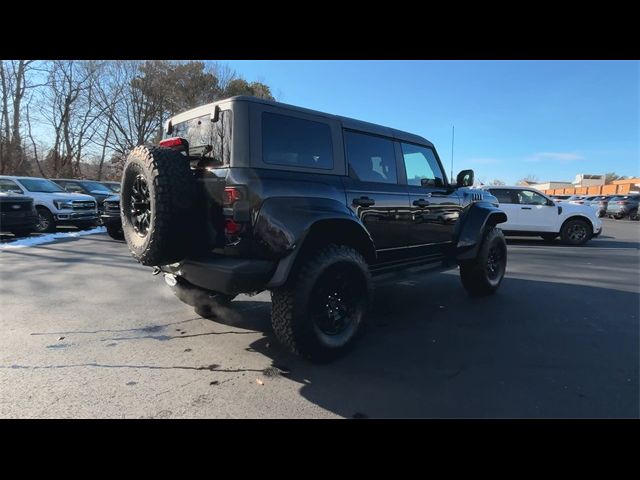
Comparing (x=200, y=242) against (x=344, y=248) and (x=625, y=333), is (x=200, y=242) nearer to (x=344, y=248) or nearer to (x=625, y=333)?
(x=344, y=248)

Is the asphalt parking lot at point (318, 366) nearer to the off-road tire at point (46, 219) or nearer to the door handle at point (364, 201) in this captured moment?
the door handle at point (364, 201)

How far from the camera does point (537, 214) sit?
467 inches

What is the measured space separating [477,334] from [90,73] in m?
35.5

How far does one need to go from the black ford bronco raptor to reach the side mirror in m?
1.38

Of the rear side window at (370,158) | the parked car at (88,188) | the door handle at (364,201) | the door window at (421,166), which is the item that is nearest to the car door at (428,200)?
the door window at (421,166)

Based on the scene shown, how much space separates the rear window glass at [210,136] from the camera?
3.23 m

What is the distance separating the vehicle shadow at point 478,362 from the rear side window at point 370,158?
1621 millimetres

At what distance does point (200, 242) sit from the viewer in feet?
10.6

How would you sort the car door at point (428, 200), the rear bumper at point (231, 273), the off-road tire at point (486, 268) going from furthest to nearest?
the off-road tire at point (486, 268)
the car door at point (428, 200)
the rear bumper at point (231, 273)

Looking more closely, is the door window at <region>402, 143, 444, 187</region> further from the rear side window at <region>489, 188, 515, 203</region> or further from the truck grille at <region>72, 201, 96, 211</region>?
the truck grille at <region>72, 201, 96, 211</region>

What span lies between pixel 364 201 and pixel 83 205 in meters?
12.0

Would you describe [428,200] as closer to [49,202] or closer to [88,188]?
[49,202]

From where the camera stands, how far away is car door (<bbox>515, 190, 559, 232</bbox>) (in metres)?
11.8

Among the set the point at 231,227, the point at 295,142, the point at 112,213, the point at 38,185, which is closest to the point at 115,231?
the point at 112,213
